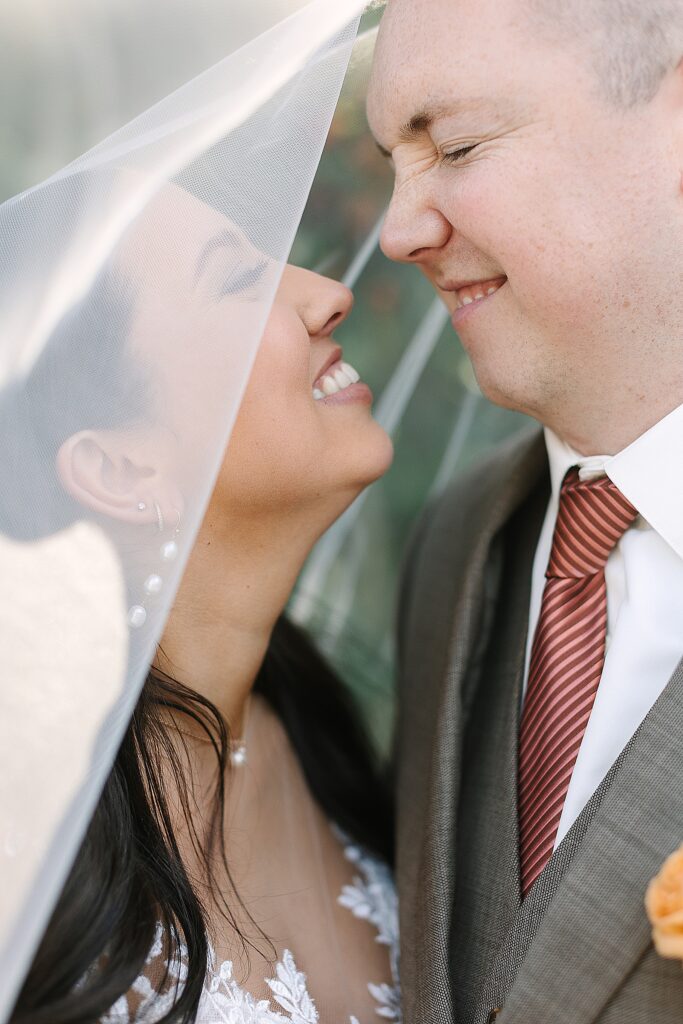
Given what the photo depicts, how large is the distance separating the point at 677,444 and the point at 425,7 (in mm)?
997

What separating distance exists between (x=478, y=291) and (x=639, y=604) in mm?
746

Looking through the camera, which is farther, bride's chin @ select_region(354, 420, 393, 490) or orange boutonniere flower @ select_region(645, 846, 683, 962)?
bride's chin @ select_region(354, 420, 393, 490)

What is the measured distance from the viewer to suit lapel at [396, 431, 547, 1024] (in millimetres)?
1896

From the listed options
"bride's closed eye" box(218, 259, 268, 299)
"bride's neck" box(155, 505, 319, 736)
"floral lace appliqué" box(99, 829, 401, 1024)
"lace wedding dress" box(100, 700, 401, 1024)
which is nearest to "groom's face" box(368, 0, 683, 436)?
"bride's closed eye" box(218, 259, 268, 299)

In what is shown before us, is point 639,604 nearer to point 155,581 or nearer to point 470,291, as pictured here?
point 470,291

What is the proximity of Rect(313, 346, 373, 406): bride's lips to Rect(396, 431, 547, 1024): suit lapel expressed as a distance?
0.44 m

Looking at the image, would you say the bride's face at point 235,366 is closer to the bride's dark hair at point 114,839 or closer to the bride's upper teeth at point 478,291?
the bride's dark hair at point 114,839

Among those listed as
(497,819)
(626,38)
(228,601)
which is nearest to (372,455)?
(228,601)

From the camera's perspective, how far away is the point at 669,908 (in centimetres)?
130

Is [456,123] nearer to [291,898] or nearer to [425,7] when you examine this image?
[425,7]

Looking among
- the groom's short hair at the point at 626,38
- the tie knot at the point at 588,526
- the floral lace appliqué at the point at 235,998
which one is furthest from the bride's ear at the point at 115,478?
the groom's short hair at the point at 626,38

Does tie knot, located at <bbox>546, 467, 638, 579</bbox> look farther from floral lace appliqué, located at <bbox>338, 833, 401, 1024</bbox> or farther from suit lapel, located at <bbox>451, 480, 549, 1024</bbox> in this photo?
floral lace appliqué, located at <bbox>338, 833, 401, 1024</bbox>

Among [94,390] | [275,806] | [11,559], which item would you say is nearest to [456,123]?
[94,390]

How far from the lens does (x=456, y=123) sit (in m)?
1.95
